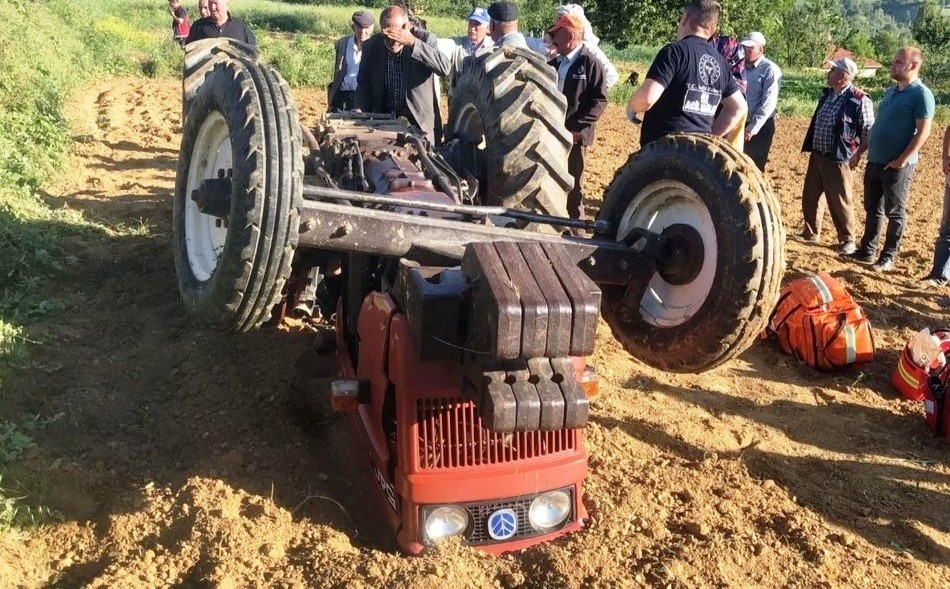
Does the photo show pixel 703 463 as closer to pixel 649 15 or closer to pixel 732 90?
pixel 732 90

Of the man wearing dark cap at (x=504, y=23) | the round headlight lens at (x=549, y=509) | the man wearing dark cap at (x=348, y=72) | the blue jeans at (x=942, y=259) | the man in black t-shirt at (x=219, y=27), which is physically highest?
the man wearing dark cap at (x=504, y=23)

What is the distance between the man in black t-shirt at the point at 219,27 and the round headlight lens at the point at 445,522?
651 cm

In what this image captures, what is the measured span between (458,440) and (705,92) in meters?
3.26

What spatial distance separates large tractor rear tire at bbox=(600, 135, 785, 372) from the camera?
2953mm

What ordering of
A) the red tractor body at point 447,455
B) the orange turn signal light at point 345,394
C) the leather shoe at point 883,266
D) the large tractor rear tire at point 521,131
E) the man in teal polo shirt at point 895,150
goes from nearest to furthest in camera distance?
the red tractor body at point 447,455
the orange turn signal light at point 345,394
the large tractor rear tire at point 521,131
the man in teal polo shirt at point 895,150
the leather shoe at point 883,266

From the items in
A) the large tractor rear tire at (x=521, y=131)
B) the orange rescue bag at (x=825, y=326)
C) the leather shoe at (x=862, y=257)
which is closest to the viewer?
the large tractor rear tire at (x=521, y=131)

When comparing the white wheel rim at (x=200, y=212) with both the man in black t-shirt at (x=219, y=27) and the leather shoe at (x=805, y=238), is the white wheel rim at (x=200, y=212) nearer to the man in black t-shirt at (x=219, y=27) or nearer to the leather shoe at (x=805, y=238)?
the man in black t-shirt at (x=219, y=27)

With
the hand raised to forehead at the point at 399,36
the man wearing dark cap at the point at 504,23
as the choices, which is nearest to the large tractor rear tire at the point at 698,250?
the hand raised to forehead at the point at 399,36

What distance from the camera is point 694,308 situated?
321cm

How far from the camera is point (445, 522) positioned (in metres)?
2.86

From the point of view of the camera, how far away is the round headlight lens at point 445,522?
283 cm

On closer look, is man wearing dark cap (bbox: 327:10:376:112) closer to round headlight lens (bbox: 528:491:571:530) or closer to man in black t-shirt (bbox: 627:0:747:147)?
man in black t-shirt (bbox: 627:0:747:147)

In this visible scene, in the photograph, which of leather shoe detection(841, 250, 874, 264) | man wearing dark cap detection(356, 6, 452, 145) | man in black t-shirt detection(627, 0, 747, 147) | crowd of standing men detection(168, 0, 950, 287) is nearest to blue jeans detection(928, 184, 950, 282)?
crowd of standing men detection(168, 0, 950, 287)

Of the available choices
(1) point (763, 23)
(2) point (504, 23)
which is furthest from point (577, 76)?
(1) point (763, 23)
